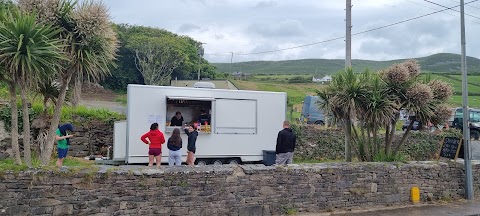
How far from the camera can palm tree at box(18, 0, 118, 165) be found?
820 centimetres

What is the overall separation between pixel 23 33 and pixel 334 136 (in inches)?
556

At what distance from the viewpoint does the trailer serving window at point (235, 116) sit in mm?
14000

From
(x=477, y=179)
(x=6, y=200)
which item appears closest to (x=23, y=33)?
(x=6, y=200)

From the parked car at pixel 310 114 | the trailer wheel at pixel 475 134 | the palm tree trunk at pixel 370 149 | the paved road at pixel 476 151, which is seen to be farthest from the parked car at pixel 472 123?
the palm tree trunk at pixel 370 149

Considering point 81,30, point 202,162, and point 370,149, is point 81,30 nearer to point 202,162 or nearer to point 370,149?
point 202,162

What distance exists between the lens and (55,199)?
7.43 metres

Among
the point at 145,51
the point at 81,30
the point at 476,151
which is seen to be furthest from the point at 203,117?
the point at 145,51

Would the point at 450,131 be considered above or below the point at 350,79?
below

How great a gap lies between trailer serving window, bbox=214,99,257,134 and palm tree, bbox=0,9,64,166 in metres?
6.81

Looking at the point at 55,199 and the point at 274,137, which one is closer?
the point at 55,199

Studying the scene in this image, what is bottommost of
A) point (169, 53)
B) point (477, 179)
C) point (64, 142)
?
point (477, 179)

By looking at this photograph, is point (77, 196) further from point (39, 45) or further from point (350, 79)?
point (350, 79)

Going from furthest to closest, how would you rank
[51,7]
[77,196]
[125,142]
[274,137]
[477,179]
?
[274,137]
[125,142]
[477,179]
[51,7]
[77,196]

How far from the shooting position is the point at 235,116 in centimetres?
1423
